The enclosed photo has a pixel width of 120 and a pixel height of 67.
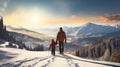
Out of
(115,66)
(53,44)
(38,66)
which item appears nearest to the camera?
(115,66)

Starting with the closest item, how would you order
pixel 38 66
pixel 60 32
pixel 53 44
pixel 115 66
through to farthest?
pixel 115 66, pixel 38 66, pixel 60 32, pixel 53 44

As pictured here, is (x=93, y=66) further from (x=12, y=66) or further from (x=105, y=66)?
(x=12, y=66)

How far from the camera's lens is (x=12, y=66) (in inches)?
605

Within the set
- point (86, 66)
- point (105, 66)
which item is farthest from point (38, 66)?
point (105, 66)

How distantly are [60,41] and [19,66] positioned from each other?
11.0m

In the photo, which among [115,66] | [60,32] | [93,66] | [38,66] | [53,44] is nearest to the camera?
[115,66]

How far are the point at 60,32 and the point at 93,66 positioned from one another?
12.3m

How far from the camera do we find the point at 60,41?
85.1ft

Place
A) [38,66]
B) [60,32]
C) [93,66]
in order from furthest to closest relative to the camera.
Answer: [60,32]
[38,66]
[93,66]

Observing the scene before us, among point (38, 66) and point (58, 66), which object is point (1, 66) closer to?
point (38, 66)

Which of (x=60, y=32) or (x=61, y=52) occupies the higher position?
(x=60, y=32)

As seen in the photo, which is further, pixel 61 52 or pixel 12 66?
pixel 61 52

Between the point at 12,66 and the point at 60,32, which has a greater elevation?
the point at 60,32

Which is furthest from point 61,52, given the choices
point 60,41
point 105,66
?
point 105,66
